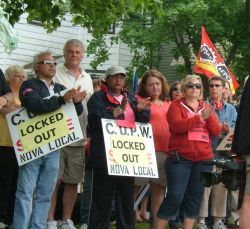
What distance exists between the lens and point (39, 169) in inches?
291

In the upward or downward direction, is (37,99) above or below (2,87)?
below

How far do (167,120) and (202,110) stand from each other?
17.4 inches

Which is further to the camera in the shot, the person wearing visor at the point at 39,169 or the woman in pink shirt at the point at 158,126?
the woman in pink shirt at the point at 158,126

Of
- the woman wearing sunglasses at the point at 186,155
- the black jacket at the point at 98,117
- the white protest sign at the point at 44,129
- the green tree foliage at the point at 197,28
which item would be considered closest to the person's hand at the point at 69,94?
the white protest sign at the point at 44,129

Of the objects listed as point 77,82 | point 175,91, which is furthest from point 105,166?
point 175,91

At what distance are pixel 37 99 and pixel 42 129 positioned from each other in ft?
1.39

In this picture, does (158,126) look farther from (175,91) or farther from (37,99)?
(37,99)

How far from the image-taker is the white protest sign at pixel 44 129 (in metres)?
7.36

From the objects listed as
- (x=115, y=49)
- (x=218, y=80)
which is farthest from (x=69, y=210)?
(x=115, y=49)

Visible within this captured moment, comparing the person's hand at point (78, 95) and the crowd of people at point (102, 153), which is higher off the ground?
the person's hand at point (78, 95)

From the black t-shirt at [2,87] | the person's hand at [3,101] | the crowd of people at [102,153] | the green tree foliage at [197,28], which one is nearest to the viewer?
the person's hand at [3,101]

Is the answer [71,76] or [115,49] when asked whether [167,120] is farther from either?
[115,49]

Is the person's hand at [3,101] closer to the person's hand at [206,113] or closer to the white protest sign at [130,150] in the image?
the white protest sign at [130,150]

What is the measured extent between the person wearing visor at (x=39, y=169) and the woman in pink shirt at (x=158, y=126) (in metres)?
1.20
